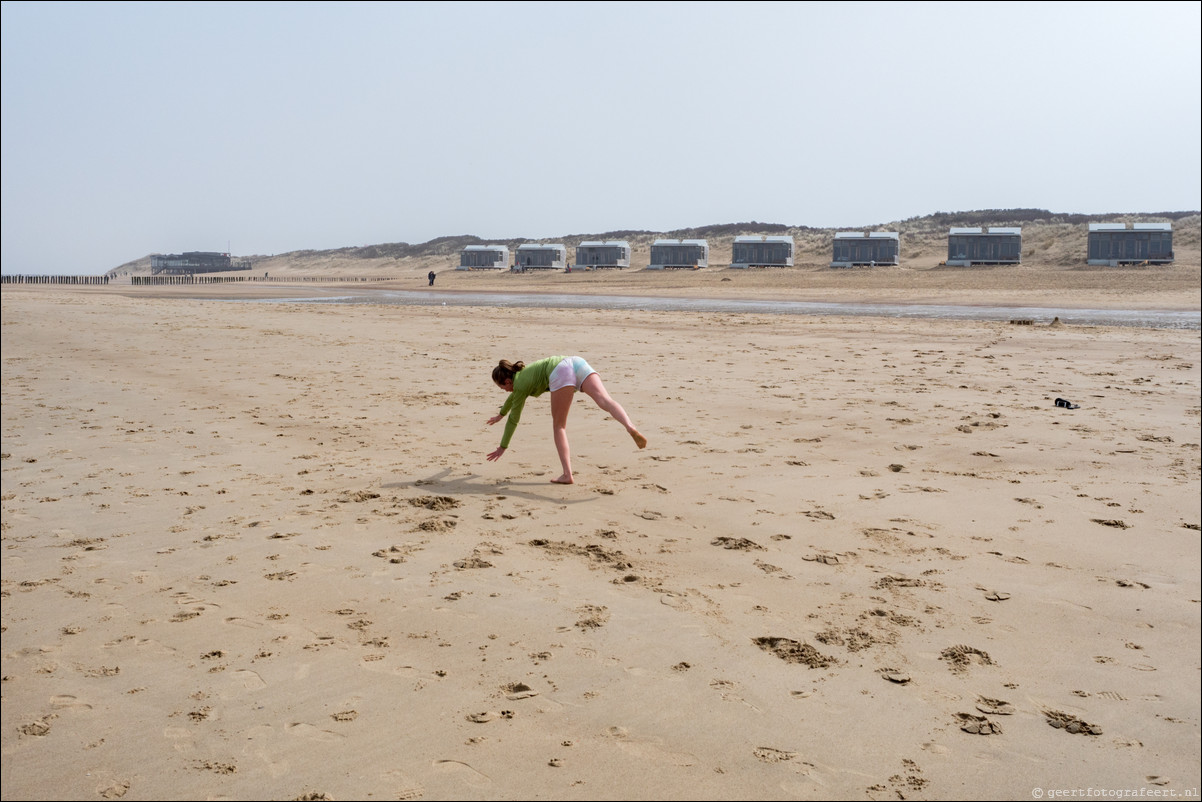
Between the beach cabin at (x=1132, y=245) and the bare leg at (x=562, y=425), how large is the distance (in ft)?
196

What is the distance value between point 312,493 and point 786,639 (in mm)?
4567

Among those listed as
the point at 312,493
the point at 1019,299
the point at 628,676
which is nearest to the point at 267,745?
the point at 628,676

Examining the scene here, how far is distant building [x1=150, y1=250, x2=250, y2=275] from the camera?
143000 millimetres

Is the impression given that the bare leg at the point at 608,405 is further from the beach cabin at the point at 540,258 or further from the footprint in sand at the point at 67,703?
the beach cabin at the point at 540,258

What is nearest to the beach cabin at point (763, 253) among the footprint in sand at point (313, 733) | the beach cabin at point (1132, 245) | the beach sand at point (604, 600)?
the beach cabin at point (1132, 245)

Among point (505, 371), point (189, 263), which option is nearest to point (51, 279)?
point (189, 263)

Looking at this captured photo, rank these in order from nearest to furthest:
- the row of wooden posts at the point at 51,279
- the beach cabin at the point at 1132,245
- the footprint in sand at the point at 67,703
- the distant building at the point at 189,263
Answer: the footprint in sand at the point at 67,703 < the beach cabin at the point at 1132,245 < the row of wooden posts at the point at 51,279 < the distant building at the point at 189,263

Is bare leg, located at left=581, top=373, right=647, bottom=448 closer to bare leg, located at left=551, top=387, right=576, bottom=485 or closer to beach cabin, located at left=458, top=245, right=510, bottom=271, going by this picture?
bare leg, located at left=551, top=387, right=576, bottom=485

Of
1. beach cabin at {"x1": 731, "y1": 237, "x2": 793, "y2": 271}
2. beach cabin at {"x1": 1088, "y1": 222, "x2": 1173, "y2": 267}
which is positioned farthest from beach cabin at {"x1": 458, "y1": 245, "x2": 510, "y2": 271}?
beach cabin at {"x1": 1088, "y1": 222, "x2": 1173, "y2": 267}

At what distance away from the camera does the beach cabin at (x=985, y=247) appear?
2495 inches

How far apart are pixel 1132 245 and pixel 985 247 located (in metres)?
9.09

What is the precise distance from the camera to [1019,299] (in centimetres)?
3559

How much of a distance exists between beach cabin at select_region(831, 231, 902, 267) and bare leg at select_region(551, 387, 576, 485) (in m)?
64.1

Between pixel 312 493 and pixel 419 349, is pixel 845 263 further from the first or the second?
pixel 312 493
